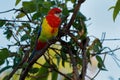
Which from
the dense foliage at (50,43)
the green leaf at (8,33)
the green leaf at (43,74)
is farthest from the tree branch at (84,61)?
the green leaf at (8,33)

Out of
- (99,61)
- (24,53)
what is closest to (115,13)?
(99,61)

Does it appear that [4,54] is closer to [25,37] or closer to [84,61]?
[25,37]

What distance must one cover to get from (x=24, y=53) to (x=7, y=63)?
0.20 ft

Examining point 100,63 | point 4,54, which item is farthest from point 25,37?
point 100,63

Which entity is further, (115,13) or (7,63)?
(7,63)

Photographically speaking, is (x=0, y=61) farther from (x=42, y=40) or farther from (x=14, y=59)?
(x=42, y=40)

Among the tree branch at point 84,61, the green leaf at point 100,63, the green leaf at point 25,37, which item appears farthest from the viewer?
the green leaf at point 25,37

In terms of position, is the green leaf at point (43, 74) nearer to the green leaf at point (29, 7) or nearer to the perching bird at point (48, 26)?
the perching bird at point (48, 26)

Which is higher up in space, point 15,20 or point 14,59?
point 15,20

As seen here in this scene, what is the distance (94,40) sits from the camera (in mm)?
750

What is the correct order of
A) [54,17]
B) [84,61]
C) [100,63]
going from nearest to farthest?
1. [84,61]
2. [100,63]
3. [54,17]

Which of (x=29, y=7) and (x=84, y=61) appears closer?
(x=84, y=61)

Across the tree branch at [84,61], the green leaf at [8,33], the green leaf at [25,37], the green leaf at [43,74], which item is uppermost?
the green leaf at [8,33]

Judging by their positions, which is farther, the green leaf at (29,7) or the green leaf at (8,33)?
the green leaf at (8,33)
